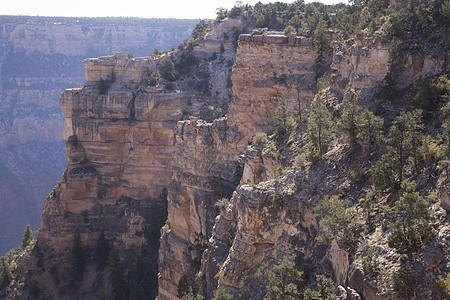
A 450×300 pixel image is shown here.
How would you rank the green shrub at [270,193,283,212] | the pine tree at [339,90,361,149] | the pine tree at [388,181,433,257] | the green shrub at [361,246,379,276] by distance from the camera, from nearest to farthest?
1. the pine tree at [388,181,433,257]
2. the green shrub at [361,246,379,276]
3. the pine tree at [339,90,361,149]
4. the green shrub at [270,193,283,212]

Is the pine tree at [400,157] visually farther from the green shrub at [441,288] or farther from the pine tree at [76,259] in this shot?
the pine tree at [76,259]

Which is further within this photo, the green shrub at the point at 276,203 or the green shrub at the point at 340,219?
the green shrub at the point at 276,203

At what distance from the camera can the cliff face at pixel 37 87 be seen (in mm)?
126500

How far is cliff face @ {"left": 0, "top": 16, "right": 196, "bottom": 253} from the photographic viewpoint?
415 feet

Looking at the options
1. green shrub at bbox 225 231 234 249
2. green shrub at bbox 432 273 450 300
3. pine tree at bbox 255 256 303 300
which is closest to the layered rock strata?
green shrub at bbox 225 231 234 249

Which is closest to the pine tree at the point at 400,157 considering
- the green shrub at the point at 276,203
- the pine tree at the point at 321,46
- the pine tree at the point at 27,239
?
the green shrub at the point at 276,203

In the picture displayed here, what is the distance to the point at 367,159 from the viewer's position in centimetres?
2355

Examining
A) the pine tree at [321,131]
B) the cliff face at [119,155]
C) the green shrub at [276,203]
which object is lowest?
the cliff face at [119,155]

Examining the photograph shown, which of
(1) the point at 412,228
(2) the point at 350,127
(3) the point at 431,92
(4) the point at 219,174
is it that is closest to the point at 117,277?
(4) the point at 219,174

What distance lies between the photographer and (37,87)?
149125mm

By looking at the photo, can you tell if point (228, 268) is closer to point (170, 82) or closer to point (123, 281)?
point (123, 281)

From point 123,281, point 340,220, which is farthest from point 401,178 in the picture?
point 123,281

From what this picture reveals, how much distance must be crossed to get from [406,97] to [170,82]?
46519 mm

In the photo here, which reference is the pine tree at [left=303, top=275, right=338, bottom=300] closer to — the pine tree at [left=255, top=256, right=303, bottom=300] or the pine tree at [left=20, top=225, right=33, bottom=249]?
the pine tree at [left=255, top=256, right=303, bottom=300]
